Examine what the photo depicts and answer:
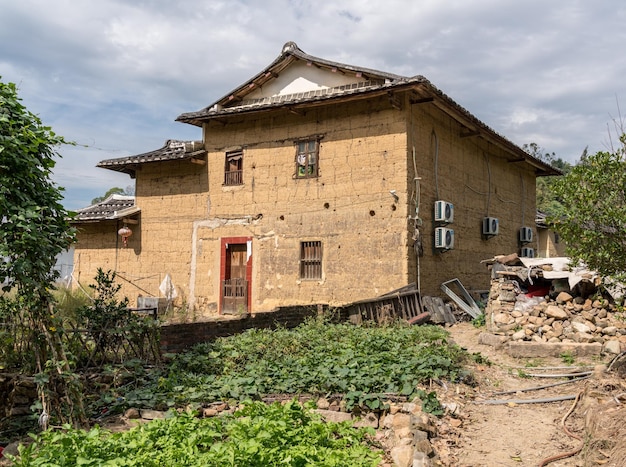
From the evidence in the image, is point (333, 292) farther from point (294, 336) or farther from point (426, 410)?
point (426, 410)

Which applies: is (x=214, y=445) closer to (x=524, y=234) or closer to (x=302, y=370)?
(x=302, y=370)

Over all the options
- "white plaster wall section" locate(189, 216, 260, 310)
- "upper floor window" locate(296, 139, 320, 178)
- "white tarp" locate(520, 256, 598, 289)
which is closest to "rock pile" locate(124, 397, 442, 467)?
"white tarp" locate(520, 256, 598, 289)

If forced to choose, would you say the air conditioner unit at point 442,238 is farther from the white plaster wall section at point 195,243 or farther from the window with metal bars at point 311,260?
the white plaster wall section at point 195,243

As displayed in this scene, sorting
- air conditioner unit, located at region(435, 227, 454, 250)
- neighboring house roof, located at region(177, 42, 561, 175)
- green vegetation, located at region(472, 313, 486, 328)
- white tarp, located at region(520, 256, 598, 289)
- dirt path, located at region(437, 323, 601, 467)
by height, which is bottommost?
dirt path, located at region(437, 323, 601, 467)

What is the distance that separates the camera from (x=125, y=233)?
15773 mm

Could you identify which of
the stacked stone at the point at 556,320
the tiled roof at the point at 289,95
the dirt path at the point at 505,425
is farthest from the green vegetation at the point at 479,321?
the tiled roof at the point at 289,95

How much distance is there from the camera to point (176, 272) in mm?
15281

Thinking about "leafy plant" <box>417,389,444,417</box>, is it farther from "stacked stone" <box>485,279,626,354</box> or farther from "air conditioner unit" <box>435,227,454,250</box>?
"air conditioner unit" <box>435,227,454,250</box>

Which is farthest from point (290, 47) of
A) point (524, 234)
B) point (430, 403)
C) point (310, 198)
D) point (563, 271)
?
point (430, 403)

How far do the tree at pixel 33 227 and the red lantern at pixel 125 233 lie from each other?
10.3 metres

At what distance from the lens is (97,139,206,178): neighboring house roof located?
14822mm

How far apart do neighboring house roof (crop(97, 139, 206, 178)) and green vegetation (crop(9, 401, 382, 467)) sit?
10692 mm

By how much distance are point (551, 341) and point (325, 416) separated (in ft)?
16.7

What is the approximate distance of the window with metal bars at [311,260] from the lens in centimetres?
1297
